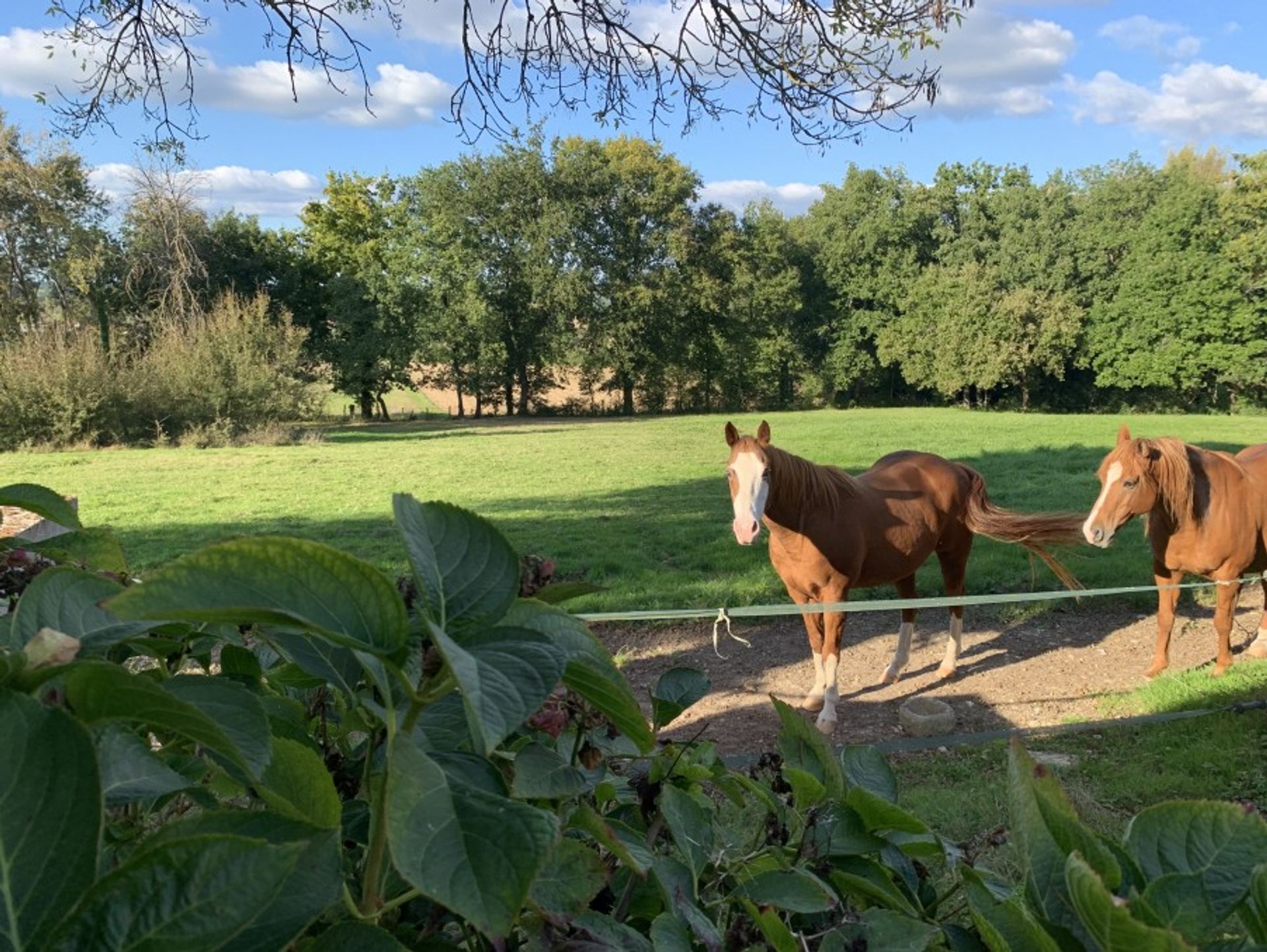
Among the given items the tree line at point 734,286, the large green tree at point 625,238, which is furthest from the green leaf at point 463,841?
the large green tree at point 625,238

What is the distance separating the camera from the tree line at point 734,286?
38781mm

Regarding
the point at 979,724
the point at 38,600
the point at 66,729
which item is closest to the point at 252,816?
the point at 66,729

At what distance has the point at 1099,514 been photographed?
18.4 feet

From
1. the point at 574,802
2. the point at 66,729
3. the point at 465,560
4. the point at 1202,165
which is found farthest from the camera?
the point at 1202,165

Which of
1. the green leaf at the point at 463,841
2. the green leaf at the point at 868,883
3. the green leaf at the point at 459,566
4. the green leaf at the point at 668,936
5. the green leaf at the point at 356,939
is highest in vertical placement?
the green leaf at the point at 459,566

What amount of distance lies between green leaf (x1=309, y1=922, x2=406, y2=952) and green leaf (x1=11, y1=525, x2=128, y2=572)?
572 millimetres

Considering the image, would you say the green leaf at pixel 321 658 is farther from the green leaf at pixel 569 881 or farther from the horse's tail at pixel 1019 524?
the horse's tail at pixel 1019 524

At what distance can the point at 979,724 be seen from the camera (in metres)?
5.53

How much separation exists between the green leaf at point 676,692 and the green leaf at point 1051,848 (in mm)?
345

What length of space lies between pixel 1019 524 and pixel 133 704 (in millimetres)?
6440

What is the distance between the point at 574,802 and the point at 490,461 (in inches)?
793

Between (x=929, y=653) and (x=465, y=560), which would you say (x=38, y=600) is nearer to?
(x=465, y=560)

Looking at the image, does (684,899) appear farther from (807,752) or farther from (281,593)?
(281,593)

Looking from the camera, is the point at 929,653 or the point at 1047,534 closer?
the point at 1047,534
